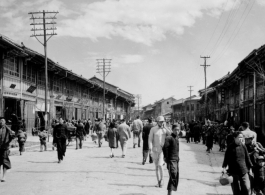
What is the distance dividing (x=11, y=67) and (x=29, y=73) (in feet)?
12.3

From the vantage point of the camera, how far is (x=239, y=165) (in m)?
7.11

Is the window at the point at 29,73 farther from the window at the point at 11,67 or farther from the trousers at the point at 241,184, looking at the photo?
the trousers at the point at 241,184

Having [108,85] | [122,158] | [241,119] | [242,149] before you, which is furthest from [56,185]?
[108,85]

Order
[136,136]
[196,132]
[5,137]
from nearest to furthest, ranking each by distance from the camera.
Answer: [5,137]
[136,136]
[196,132]

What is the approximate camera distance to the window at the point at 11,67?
22922 millimetres

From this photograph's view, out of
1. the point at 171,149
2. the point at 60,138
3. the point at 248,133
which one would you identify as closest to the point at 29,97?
the point at 60,138

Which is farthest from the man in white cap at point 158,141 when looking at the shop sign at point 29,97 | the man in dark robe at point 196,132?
the shop sign at point 29,97

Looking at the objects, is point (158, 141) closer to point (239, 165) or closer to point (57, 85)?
point (239, 165)

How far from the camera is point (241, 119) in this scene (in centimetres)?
2892

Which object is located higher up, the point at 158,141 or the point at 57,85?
the point at 57,85

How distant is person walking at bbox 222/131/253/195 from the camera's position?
23.2 feet

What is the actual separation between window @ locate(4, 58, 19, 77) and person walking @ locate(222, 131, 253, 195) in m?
18.8

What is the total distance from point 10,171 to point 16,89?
14043 mm

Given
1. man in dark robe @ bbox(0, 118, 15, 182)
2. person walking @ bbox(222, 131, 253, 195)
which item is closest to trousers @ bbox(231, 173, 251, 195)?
person walking @ bbox(222, 131, 253, 195)
